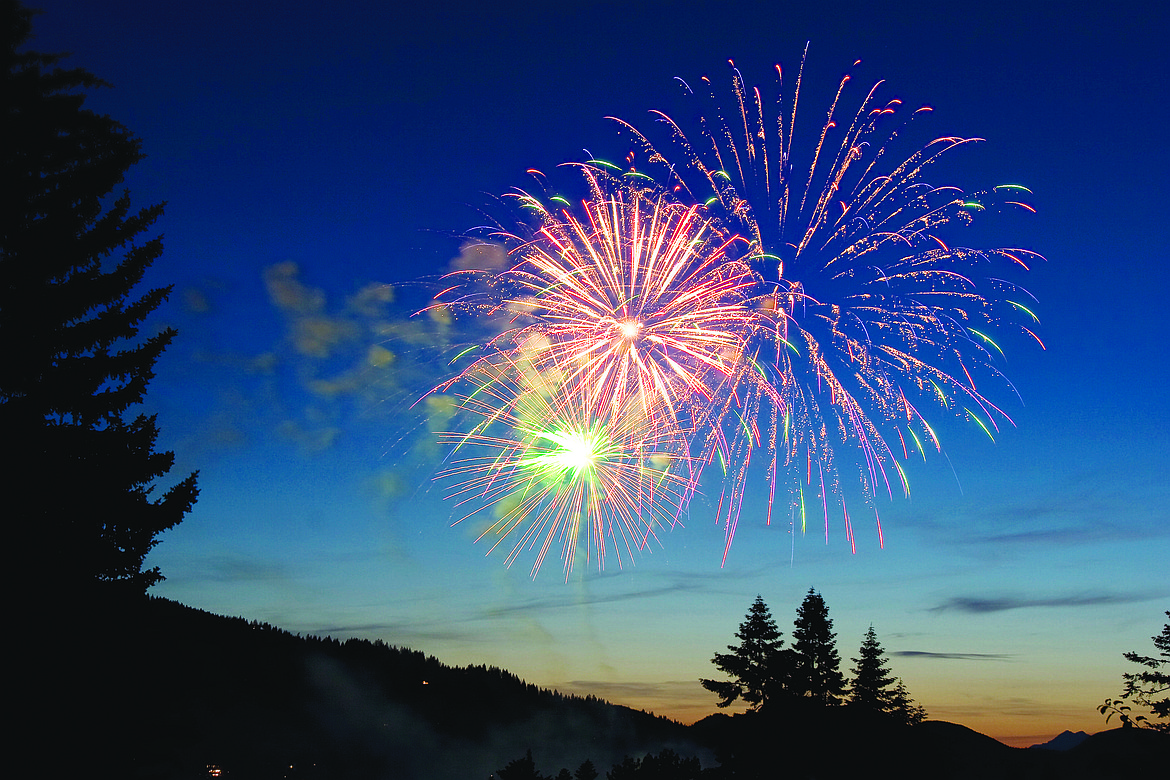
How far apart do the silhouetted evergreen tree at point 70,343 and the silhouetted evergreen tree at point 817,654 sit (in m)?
35.4

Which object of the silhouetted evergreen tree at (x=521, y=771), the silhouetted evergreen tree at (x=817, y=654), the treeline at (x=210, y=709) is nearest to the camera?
the treeline at (x=210, y=709)

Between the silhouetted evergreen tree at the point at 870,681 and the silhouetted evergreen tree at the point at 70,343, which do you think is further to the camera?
the silhouetted evergreen tree at the point at 870,681

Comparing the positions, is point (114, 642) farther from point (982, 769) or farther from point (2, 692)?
point (982, 769)

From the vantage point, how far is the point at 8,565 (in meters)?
14.2

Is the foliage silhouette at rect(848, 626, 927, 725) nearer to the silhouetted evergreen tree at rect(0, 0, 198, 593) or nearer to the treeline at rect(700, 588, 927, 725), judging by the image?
the treeline at rect(700, 588, 927, 725)

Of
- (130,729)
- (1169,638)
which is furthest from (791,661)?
(130,729)

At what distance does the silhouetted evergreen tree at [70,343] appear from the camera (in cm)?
1502

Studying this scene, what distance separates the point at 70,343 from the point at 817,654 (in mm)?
41253

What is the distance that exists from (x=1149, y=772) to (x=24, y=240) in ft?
156

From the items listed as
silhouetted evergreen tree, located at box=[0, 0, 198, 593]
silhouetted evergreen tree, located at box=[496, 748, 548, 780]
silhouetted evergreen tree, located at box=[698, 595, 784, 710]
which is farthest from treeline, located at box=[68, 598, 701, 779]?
silhouetted evergreen tree, located at box=[698, 595, 784, 710]

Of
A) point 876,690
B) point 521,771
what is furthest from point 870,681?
point 521,771

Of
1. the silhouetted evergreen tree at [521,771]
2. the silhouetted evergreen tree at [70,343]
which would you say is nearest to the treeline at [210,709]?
the silhouetted evergreen tree at [70,343]

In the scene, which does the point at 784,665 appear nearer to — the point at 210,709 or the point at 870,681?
the point at 870,681

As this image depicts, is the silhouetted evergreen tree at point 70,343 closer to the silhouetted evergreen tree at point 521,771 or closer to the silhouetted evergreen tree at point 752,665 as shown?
the silhouetted evergreen tree at point 521,771
